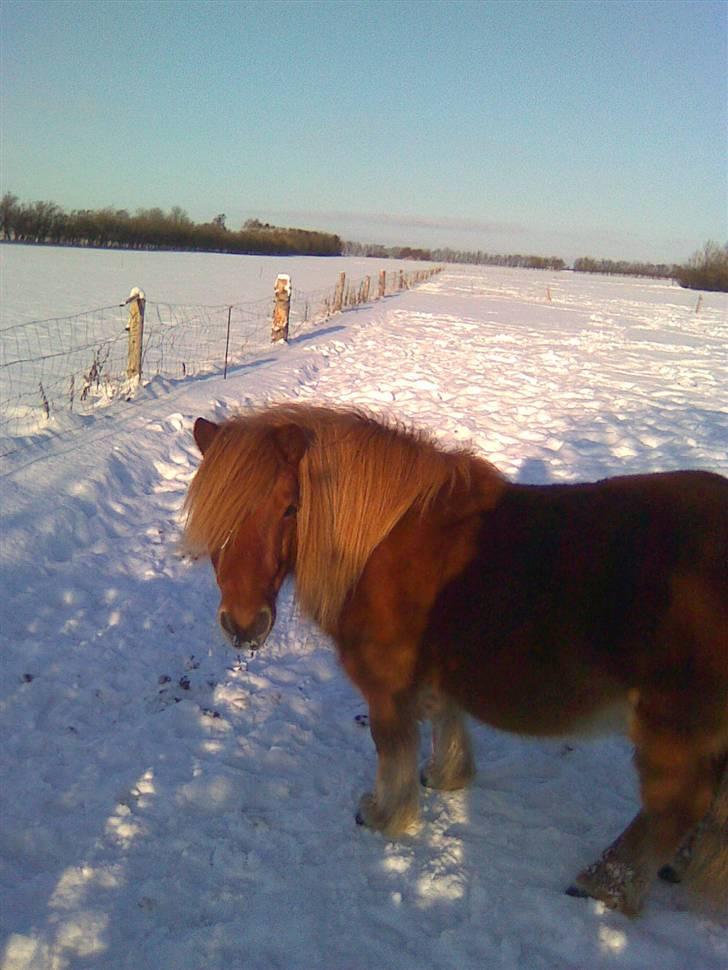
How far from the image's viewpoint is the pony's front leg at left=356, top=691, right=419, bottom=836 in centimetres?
234

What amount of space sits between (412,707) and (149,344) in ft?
35.2

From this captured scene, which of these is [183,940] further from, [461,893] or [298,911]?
[461,893]

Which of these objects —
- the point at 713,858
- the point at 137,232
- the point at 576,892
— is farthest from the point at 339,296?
the point at 137,232

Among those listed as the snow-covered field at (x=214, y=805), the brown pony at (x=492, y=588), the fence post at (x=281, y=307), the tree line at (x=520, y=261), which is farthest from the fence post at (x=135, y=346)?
the tree line at (x=520, y=261)

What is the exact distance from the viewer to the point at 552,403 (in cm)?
945

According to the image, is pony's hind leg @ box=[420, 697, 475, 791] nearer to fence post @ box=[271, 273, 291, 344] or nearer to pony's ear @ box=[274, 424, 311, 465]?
pony's ear @ box=[274, 424, 311, 465]

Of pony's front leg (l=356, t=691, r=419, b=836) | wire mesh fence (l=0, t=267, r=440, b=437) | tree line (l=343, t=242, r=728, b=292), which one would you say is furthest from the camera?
tree line (l=343, t=242, r=728, b=292)

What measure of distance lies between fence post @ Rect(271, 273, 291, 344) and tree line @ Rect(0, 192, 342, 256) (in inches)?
1582

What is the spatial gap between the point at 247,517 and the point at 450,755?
140 cm

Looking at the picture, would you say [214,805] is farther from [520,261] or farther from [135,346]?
[520,261]

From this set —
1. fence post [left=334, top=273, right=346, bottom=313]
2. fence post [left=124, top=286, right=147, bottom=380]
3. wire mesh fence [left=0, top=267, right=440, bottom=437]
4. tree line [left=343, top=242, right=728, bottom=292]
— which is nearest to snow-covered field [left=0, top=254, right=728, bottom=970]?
wire mesh fence [left=0, top=267, right=440, bottom=437]

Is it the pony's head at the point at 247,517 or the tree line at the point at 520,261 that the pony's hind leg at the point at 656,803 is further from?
the tree line at the point at 520,261

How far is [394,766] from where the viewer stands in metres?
2.43

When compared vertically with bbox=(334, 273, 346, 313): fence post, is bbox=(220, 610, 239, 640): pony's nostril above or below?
below
